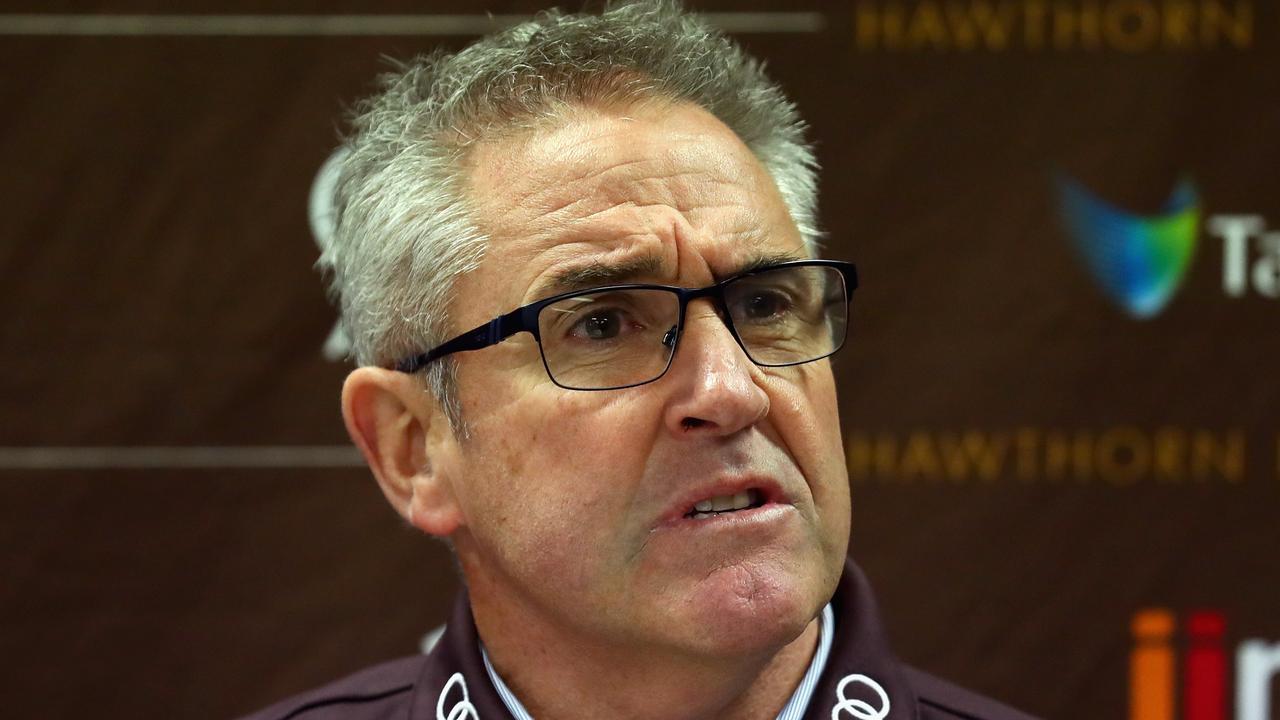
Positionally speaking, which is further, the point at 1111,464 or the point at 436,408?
the point at 1111,464

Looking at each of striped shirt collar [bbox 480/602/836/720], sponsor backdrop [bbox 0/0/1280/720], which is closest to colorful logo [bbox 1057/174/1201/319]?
sponsor backdrop [bbox 0/0/1280/720]

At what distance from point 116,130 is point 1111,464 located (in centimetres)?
205

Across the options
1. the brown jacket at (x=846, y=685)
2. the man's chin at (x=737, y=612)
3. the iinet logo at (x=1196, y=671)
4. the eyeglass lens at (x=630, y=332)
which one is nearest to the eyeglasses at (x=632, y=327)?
the eyeglass lens at (x=630, y=332)

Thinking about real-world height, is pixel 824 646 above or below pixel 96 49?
below

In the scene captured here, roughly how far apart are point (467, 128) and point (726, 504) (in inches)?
24.9

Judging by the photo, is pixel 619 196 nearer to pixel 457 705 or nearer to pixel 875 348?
pixel 457 705

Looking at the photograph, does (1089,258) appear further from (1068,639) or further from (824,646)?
(824,646)

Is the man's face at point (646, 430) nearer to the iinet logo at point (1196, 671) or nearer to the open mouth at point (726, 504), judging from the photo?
the open mouth at point (726, 504)

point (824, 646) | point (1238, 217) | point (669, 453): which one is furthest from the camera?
point (1238, 217)

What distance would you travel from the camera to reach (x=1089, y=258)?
2.64 metres

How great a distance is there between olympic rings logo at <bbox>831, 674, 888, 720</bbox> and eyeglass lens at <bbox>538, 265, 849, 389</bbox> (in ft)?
1.39

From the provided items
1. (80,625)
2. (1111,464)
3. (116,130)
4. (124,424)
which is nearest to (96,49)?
(116,130)

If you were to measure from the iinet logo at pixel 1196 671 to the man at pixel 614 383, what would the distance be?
0.83m

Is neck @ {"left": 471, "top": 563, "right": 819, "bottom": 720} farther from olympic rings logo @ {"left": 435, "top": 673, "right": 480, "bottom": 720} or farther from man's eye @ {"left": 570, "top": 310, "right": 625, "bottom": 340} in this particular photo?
man's eye @ {"left": 570, "top": 310, "right": 625, "bottom": 340}
